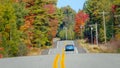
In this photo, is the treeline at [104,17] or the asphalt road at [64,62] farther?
the treeline at [104,17]

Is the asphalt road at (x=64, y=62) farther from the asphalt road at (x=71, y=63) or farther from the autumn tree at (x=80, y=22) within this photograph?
the autumn tree at (x=80, y=22)

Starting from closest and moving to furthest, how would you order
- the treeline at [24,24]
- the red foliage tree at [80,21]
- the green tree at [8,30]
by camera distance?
the green tree at [8,30]
the treeline at [24,24]
the red foliage tree at [80,21]

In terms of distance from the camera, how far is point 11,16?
229 ft

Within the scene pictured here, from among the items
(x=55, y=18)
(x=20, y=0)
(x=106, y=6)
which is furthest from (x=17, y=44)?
(x=106, y=6)

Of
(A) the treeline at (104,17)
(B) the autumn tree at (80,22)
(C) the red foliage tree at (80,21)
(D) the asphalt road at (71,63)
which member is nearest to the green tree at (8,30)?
(A) the treeline at (104,17)

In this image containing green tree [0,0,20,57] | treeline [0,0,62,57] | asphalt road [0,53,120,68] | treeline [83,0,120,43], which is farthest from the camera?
treeline [83,0,120,43]

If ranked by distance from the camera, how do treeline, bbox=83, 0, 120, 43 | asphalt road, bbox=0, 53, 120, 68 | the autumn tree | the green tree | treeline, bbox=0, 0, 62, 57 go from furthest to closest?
the autumn tree, treeline, bbox=83, 0, 120, 43, treeline, bbox=0, 0, 62, 57, the green tree, asphalt road, bbox=0, 53, 120, 68

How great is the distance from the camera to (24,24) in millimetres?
87812

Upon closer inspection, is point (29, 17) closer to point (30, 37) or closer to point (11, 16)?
point (30, 37)

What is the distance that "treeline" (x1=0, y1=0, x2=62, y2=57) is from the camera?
68.1m

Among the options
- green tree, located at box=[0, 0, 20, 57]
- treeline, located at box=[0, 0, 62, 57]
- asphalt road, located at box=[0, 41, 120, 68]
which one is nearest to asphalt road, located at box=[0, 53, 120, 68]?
asphalt road, located at box=[0, 41, 120, 68]

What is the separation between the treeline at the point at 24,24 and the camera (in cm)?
6812

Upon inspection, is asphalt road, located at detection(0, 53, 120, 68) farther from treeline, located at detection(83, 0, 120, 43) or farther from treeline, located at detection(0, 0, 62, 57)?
treeline, located at detection(83, 0, 120, 43)

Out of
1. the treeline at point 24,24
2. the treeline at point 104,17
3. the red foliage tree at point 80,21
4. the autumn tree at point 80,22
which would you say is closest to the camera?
the treeline at point 24,24
